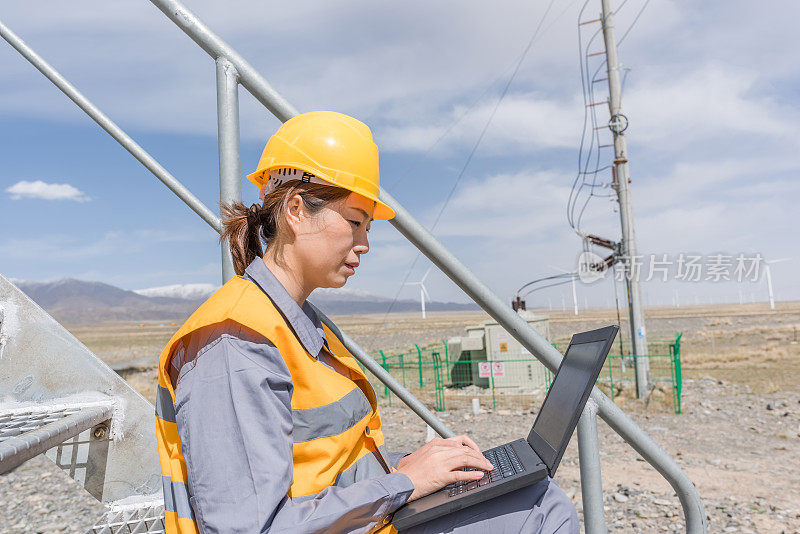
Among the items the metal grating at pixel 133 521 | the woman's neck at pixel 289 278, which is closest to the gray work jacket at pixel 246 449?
the woman's neck at pixel 289 278

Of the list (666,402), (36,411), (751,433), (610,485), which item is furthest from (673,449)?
(36,411)

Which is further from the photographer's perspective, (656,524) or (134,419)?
(656,524)

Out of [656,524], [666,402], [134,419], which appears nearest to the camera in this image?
[134,419]

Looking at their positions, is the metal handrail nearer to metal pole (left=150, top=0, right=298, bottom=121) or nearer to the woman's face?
metal pole (left=150, top=0, right=298, bottom=121)

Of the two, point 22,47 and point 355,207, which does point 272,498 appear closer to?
point 355,207

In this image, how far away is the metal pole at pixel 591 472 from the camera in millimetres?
1521

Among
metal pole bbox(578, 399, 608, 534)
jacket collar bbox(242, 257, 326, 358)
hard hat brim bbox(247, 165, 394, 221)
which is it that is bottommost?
metal pole bbox(578, 399, 608, 534)

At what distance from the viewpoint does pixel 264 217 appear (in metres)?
1.44

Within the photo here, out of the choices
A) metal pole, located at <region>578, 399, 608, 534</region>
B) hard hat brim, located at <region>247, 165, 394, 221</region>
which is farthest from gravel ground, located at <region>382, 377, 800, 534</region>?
hard hat brim, located at <region>247, 165, 394, 221</region>

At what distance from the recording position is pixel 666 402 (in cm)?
1146

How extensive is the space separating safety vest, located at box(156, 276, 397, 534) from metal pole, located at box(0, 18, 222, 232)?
2.67 feet

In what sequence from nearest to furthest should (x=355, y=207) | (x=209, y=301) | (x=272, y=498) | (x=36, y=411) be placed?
(x=272, y=498)
(x=209, y=301)
(x=355, y=207)
(x=36, y=411)

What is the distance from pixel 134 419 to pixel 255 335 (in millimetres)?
997

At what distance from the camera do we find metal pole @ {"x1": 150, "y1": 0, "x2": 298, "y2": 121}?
58.3 inches
